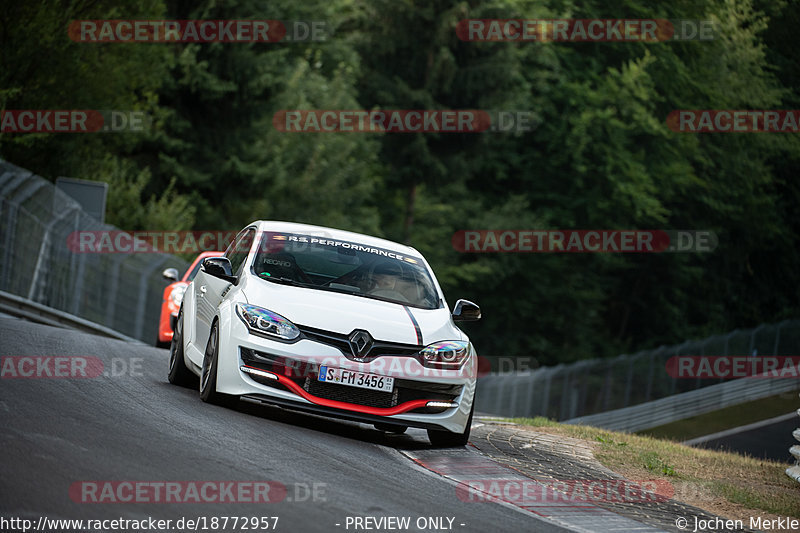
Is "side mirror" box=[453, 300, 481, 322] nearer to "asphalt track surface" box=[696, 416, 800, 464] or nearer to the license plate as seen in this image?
the license plate

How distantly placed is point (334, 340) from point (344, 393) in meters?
0.43

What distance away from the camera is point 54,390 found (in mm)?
9422

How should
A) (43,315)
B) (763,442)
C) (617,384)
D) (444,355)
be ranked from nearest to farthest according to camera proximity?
(444,355)
(43,315)
(763,442)
(617,384)

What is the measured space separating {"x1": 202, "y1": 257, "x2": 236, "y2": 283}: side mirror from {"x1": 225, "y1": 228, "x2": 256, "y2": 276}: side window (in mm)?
163

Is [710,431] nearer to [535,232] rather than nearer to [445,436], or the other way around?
[535,232]

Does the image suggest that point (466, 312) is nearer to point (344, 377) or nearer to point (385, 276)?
point (385, 276)

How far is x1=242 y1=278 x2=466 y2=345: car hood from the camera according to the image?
30.4 feet

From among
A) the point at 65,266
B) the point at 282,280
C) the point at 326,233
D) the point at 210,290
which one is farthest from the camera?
the point at 65,266

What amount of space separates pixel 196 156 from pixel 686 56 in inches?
892

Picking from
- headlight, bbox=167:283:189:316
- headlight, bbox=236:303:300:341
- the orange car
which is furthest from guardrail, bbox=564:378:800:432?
headlight, bbox=236:303:300:341

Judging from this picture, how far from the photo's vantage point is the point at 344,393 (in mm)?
9156

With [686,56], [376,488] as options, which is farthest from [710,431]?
[376,488]

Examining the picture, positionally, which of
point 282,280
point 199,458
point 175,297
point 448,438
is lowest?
point 448,438

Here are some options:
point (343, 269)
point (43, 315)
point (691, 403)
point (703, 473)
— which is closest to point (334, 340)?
point (343, 269)
